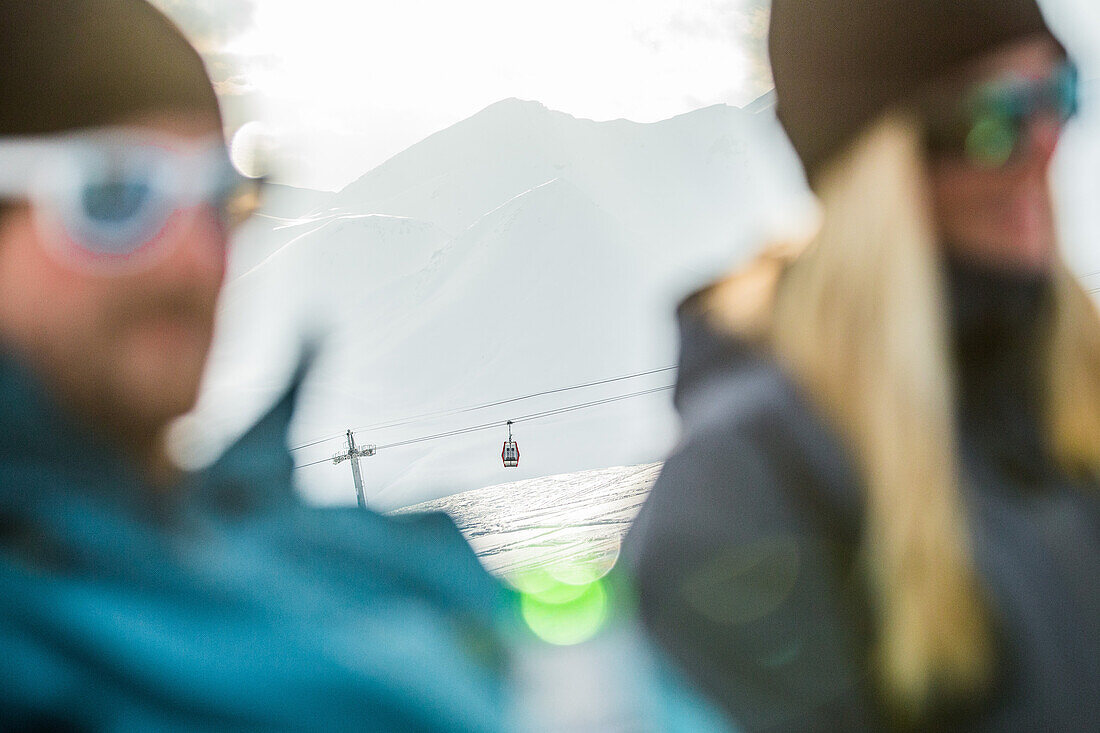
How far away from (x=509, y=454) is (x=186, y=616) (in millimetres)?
7193

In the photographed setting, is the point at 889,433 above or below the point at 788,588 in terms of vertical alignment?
above

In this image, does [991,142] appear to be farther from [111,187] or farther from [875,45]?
[111,187]

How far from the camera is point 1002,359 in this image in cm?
68

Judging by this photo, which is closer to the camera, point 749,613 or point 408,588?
point 749,613

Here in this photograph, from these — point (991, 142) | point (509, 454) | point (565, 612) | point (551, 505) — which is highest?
point (991, 142)

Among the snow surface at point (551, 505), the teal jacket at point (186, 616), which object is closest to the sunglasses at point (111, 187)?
the teal jacket at point (186, 616)

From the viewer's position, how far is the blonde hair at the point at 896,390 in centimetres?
58

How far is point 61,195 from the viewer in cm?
46

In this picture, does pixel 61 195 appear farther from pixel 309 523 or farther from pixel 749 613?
pixel 749 613

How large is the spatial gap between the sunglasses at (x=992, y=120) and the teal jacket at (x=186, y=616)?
2.14 feet

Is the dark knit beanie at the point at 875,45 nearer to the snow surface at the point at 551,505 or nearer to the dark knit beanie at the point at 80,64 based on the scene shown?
the dark knit beanie at the point at 80,64

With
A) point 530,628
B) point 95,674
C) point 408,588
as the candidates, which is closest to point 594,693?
point 530,628

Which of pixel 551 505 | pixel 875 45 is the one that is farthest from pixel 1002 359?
pixel 551 505

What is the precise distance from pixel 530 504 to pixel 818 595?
872 cm
